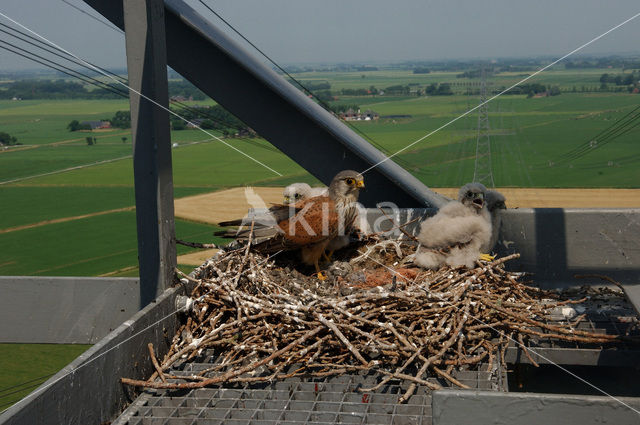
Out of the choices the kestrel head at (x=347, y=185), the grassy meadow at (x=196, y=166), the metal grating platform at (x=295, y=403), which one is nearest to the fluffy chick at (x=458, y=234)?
the kestrel head at (x=347, y=185)

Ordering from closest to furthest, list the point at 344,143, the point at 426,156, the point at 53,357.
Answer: the point at 344,143 < the point at 53,357 < the point at 426,156

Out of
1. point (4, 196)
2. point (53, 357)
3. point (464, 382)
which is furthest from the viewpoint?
point (4, 196)

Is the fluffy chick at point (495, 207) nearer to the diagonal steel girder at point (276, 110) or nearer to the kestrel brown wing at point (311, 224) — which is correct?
the diagonal steel girder at point (276, 110)

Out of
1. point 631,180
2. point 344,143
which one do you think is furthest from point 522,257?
point 631,180

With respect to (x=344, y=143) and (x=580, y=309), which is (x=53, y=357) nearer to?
(x=344, y=143)

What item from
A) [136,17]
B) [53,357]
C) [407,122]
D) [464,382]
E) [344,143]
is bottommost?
[53,357]

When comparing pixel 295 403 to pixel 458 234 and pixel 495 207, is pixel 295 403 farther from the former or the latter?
pixel 495 207
